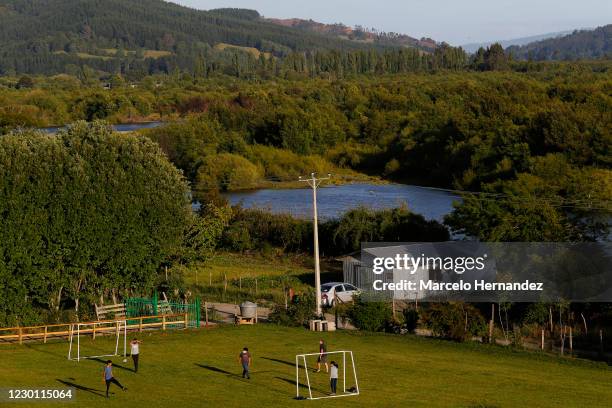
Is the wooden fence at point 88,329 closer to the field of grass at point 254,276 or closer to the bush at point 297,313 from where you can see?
the bush at point 297,313

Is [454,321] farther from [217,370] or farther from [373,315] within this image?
[217,370]

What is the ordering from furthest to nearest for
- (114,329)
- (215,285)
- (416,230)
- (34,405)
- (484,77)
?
(484,77), (416,230), (215,285), (114,329), (34,405)

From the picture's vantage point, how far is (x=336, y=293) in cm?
3428

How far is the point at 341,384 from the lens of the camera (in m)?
21.5

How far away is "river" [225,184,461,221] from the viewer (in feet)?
199

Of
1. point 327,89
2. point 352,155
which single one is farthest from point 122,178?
point 327,89

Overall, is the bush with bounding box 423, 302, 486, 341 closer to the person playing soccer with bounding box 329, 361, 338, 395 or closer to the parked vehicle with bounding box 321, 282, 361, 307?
the parked vehicle with bounding box 321, 282, 361, 307

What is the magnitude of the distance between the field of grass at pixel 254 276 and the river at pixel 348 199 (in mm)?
8364

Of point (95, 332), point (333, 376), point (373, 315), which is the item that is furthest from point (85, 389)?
point (373, 315)

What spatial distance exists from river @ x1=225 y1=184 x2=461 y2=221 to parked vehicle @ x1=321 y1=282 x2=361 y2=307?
2005 cm

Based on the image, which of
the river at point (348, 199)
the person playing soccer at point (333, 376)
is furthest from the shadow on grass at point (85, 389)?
the river at point (348, 199)

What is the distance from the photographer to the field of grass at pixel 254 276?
120ft

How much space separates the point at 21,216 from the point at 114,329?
485cm

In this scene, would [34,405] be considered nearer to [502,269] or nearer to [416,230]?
[502,269]
